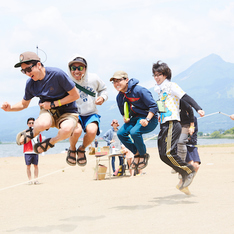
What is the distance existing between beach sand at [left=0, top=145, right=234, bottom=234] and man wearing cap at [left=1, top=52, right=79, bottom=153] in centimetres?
236

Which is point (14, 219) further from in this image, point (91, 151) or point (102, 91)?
point (102, 91)

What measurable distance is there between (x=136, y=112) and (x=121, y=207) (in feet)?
10.2

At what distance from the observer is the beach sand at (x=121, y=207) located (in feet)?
Answer: 25.3

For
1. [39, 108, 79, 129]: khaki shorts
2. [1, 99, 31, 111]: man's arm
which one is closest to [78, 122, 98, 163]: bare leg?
[39, 108, 79, 129]: khaki shorts

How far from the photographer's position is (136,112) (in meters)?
7.81

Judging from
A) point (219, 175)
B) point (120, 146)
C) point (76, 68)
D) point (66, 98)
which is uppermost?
point (76, 68)

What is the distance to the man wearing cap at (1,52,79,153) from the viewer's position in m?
6.28

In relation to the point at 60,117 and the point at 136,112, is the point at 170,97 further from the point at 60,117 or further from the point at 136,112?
the point at 60,117

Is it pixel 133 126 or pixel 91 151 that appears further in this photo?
pixel 91 151

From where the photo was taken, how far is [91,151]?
33.2 feet

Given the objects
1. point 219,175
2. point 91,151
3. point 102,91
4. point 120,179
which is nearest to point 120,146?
point 120,179

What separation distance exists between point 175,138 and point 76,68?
281 cm

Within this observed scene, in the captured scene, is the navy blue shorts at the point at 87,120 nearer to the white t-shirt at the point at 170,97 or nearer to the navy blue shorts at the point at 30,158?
the white t-shirt at the point at 170,97

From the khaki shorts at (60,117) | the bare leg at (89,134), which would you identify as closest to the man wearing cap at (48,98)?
the khaki shorts at (60,117)
